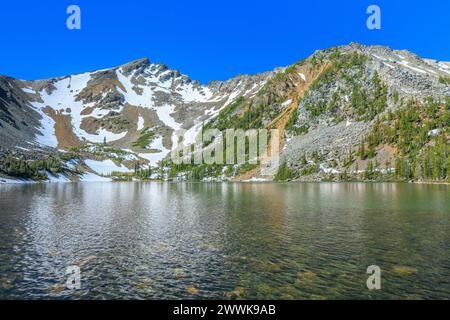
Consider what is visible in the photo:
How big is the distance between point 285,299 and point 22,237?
3318 centimetres

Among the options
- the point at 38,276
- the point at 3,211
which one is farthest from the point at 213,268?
the point at 3,211

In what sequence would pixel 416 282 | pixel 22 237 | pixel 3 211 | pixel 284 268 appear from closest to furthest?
pixel 416 282, pixel 284 268, pixel 22 237, pixel 3 211

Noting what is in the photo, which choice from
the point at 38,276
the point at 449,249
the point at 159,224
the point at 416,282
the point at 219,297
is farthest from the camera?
the point at 159,224

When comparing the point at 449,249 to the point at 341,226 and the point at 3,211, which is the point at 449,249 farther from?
the point at 3,211

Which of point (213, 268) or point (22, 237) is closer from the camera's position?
point (213, 268)

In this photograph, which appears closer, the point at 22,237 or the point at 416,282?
the point at 416,282

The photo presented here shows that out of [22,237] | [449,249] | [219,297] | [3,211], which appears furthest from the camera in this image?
[3,211]

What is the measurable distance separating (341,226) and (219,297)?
3003cm

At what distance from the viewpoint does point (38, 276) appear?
27.6 m

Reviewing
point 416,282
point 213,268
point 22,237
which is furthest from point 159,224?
point 416,282

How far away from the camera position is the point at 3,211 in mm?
64500
